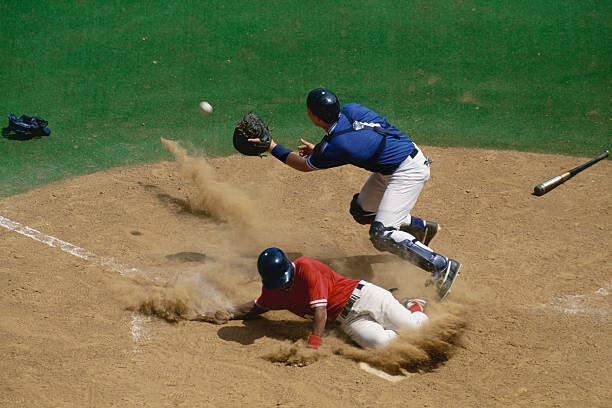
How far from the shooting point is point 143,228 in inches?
289

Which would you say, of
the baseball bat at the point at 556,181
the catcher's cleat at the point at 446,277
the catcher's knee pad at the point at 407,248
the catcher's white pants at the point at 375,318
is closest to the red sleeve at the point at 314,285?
the catcher's white pants at the point at 375,318

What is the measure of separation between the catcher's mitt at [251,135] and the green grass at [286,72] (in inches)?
112

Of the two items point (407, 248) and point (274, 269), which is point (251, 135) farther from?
point (407, 248)

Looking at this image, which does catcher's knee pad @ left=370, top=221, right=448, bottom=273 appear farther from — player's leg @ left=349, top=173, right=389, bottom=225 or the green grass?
the green grass

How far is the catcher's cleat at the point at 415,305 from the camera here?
5.59m

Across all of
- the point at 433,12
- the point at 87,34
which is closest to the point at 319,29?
the point at 433,12

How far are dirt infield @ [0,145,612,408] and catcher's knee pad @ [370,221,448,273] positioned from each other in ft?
1.66

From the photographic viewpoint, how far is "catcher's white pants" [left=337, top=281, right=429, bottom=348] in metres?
5.30

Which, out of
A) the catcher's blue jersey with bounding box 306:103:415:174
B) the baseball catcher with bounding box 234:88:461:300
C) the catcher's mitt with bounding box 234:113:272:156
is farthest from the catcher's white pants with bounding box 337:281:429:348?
the catcher's mitt with bounding box 234:113:272:156

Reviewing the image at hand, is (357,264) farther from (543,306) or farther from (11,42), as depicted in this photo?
(11,42)

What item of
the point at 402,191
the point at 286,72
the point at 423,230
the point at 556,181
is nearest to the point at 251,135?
the point at 402,191

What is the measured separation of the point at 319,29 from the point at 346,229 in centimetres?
609

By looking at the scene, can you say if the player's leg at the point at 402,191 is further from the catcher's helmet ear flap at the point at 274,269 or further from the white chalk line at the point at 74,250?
the white chalk line at the point at 74,250

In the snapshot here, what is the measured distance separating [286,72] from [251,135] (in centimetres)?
508
